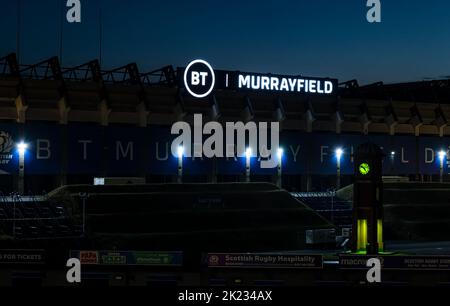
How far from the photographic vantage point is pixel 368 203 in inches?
2085

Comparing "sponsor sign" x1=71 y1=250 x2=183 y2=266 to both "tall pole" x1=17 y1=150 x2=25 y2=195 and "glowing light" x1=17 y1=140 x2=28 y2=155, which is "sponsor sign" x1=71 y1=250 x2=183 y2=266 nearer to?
"glowing light" x1=17 y1=140 x2=28 y2=155

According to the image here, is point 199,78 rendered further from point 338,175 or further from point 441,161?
point 441,161

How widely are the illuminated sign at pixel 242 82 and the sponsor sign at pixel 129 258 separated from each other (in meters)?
50.2

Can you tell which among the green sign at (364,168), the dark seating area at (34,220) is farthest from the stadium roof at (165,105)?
the green sign at (364,168)

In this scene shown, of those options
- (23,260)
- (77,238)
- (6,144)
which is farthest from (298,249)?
(6,144)

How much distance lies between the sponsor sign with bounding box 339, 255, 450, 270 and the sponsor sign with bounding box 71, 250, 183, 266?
973 cm

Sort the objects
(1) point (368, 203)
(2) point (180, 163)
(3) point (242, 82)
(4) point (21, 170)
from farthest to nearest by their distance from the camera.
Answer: (3) point (242, 82), (2) point (180, 163), (4) point (21, 170), (1) point (368, 203)

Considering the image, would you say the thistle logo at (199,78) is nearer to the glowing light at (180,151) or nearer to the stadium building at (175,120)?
the stadium building at (175,120)

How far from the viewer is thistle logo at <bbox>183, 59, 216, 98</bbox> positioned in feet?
298

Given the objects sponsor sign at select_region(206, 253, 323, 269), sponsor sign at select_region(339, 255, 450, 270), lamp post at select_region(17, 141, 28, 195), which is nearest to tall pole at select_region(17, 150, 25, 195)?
lamp post at select_region(17, 141, 28, 195)

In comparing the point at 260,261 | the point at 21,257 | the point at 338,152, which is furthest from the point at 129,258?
the point at 338,152

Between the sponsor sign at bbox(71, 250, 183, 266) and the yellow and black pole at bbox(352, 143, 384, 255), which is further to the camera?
the yellow and black pole at bbox(352, 143, 384, 255)

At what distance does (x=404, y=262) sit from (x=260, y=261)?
8314mm

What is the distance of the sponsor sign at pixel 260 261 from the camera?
137ft
